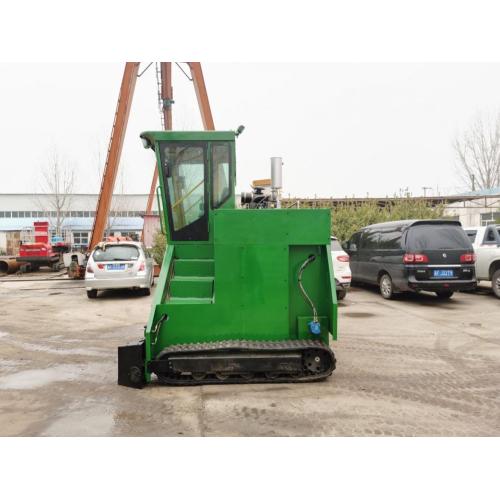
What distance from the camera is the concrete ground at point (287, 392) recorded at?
11.4 ft

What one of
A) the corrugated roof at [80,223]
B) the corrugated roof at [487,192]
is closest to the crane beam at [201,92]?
the corrugated roof at [80,223]

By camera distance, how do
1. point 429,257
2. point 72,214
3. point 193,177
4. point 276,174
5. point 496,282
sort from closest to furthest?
point 276,174 < point 193,177 < point 429,257 < point 496,282 < point 72,214

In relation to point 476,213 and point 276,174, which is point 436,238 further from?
point 476,213

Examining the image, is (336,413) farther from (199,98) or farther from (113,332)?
(199,98)

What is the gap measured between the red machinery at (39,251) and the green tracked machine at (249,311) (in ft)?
55.3

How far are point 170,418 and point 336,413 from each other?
4.72 ft

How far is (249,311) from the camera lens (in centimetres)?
473

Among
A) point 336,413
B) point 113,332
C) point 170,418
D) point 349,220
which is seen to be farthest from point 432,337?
point 349,220

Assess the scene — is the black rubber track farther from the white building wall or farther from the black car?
the white building wall

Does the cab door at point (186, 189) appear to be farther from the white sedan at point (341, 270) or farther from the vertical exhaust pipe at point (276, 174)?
the white sedan at point (341, 270)

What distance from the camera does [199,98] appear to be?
1833 centimetres

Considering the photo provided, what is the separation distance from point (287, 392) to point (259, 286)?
1166 mm

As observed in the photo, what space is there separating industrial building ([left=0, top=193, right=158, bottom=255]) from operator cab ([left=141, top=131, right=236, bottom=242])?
3364 cm

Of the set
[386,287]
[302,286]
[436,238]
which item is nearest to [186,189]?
[302,286]
